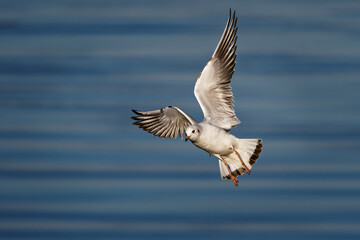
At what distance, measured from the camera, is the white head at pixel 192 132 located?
26.1 ft

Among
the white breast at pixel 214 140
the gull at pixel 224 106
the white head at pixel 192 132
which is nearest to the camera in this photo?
the white head at pixel 192 132

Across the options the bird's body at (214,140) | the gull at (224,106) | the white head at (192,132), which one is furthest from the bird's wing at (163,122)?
the white head at (192,132)

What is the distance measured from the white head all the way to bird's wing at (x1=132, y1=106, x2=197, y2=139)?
71 cm

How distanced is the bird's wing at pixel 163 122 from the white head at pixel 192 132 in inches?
27.8

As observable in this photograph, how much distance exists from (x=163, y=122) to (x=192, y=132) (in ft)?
3.09

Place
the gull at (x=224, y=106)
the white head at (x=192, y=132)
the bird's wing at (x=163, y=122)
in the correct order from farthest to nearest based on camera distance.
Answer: the bird's wing at (x=163, y=122), the gull at (x=224, y=106), the white head at (x=192, y=132)

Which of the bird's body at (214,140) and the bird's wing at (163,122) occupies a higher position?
the bird's wing at (163,122)

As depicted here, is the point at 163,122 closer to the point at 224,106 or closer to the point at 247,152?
the point at 224,106

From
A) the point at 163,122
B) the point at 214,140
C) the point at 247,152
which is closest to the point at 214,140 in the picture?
the point at 214,140

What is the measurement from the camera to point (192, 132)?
26.1ft

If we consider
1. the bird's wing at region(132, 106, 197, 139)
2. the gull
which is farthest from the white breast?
the bird's wing at region(132, 106, 197, 139)

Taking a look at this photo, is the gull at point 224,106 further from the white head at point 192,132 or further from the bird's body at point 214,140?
the white head at point 192,132

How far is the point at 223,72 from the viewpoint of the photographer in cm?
853

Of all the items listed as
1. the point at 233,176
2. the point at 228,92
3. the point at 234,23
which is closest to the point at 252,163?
the point at 233,176
